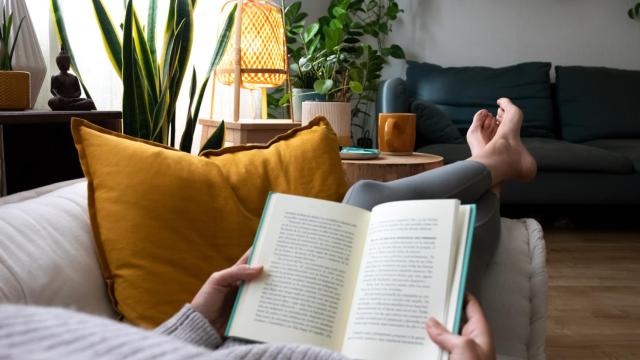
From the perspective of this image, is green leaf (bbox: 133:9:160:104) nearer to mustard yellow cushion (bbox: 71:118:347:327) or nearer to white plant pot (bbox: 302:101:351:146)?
white plant pot (bbox: 302:101:351:146)

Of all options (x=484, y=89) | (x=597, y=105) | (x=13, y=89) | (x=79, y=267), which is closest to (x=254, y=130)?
(x=13, y=89)

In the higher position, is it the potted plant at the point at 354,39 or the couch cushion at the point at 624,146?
the potted plant at the point at 354,39

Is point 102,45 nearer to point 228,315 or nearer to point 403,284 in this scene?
point 228,315

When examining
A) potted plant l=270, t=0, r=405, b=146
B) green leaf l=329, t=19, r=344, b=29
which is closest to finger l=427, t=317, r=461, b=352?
potted plant l=270, t=0, r=405, b=146

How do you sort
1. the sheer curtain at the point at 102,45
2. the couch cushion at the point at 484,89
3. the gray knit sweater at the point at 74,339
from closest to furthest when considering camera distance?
1. the gray knit sweater at the point at 74,339
2. the sheer curtain at the point at 102,45
3. the couch cushion at the point at 484,89

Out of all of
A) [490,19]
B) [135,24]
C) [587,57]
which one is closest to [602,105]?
[587,57]

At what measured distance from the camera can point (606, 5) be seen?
4.37 metres

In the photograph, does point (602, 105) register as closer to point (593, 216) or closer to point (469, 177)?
point (593, 216)

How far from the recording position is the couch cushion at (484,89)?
12.8ft

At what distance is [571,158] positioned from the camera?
338 centimetres

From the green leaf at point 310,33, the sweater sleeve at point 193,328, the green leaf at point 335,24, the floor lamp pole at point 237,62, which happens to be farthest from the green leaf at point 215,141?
the green leaf at point 335,24

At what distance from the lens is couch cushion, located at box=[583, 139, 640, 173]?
3.43 metres

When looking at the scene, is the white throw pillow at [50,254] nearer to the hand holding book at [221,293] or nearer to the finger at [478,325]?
the hand holding book at [221,293]

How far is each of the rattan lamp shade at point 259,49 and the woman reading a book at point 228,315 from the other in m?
1.09
